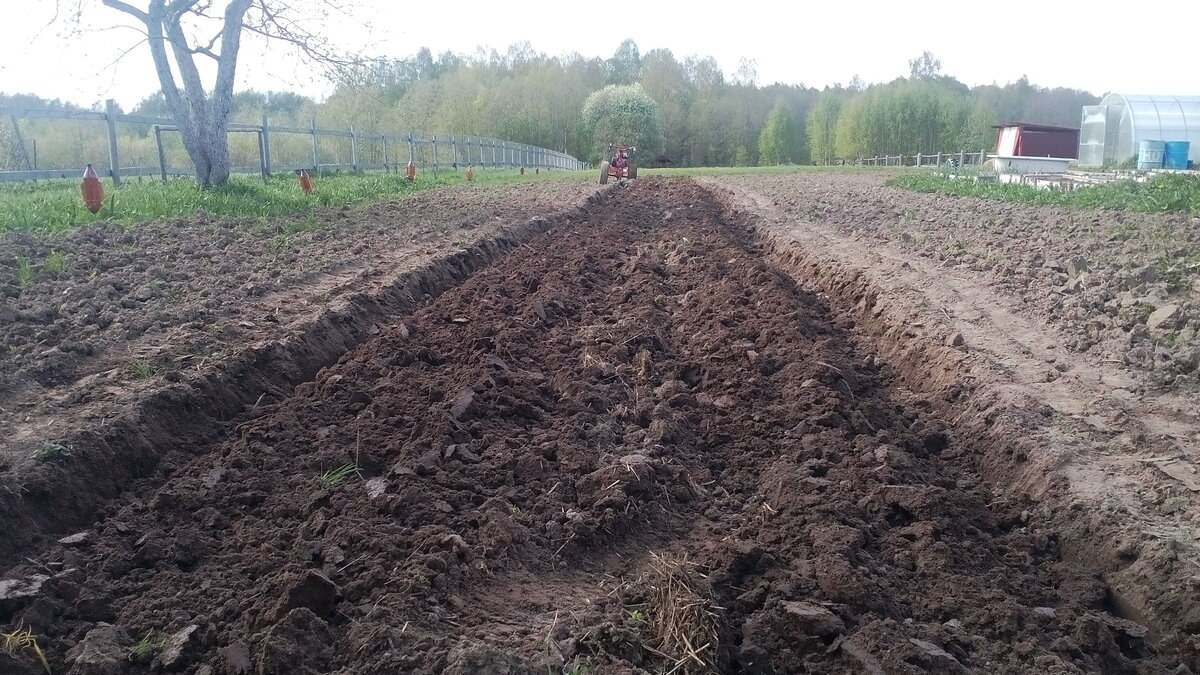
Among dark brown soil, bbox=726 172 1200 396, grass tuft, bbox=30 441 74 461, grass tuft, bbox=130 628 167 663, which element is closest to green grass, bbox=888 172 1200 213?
dark brown soil, bbox=726 172 1200 396

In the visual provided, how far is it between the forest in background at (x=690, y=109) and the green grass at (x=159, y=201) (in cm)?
2775

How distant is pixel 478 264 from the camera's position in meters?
10.6

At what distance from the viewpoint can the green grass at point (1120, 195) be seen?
11156 mm

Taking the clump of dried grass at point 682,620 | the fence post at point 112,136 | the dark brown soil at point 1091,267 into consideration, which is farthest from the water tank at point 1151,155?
the clump of dried grass at point 682,620

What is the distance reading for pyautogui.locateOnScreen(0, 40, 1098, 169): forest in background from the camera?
58.3m

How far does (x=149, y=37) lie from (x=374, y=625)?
641 inches

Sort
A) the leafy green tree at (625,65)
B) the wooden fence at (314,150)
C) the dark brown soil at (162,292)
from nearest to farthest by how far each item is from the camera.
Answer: the dark brown soil at (162,292) → the wooden fence at (314,150) → the leafy green tree at (625,65)

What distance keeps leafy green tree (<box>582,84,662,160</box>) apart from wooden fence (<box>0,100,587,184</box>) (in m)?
11.5

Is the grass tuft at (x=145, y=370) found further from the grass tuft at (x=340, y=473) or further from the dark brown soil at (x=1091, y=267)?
the dark brown soil at (x=1091, y=267)

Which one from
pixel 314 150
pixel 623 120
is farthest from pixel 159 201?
pixel 623 120

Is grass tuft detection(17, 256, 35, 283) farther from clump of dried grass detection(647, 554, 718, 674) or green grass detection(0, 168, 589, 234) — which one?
clump of dried grass detection(647, 554, 718, 674)

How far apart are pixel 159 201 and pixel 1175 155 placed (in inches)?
1240

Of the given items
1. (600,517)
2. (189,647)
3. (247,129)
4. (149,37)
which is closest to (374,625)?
(189,647)

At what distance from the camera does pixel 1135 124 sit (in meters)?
32.8
